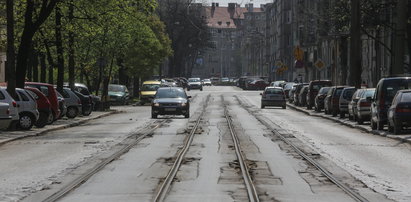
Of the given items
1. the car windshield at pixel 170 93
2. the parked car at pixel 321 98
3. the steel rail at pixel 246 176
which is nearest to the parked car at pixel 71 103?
the car windshield at pixel 170 93

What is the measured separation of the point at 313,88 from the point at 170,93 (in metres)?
15.7

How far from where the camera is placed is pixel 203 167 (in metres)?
17.2

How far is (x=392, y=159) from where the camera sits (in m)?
19.9

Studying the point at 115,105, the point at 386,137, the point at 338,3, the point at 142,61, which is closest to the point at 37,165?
the point at 386,137

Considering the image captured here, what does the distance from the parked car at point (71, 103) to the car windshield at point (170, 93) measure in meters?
3.80

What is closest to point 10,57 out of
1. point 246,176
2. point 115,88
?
point 246,176

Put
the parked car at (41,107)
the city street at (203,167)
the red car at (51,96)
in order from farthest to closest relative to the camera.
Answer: the red car at (51,96), the parked car at (41,107), the city street at (203,167)

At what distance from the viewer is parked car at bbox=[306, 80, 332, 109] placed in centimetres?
5562

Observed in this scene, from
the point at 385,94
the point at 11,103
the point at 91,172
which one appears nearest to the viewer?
the point at 91,172

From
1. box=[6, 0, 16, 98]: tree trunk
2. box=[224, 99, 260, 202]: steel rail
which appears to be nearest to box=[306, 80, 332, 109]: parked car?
box=[6, 0, 16, 98]: tree trunk

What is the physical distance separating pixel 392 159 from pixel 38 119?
16501mm

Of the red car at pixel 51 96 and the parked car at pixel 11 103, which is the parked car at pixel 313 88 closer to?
the red car at pixel 51 96

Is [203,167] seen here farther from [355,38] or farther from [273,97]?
[273,97]

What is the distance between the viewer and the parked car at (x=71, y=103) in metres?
42.4
